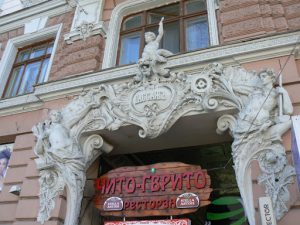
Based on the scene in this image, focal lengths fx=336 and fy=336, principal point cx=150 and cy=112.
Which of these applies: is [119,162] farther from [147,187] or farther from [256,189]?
[256,189]

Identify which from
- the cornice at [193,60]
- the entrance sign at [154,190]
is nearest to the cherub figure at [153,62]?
the cornice at [193,60]

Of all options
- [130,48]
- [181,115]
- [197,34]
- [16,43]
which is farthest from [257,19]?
[16,43]

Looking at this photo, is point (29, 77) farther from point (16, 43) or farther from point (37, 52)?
point (16, 43)

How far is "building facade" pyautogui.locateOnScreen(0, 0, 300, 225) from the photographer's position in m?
5.01

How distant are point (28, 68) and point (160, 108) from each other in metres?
4.99

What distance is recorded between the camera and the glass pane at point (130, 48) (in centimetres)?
770

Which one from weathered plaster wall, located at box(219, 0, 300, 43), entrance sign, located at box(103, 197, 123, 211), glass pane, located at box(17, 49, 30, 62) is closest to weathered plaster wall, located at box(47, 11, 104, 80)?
glass pane, located at box(17, 49, 30, 62)

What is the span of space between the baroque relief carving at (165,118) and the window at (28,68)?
2.51 metres

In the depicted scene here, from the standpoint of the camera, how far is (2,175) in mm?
7336

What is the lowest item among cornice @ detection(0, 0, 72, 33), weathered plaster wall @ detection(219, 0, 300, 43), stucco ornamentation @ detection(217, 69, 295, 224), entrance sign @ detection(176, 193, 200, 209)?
entrance sign @ detection(176, 193, 200, 209)

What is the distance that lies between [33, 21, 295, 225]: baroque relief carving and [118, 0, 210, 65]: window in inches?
37.9

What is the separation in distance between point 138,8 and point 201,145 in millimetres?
3852

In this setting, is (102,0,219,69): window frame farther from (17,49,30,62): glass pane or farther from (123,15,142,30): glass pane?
(17,49,30,62): glass pane

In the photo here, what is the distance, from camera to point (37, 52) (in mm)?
9438
